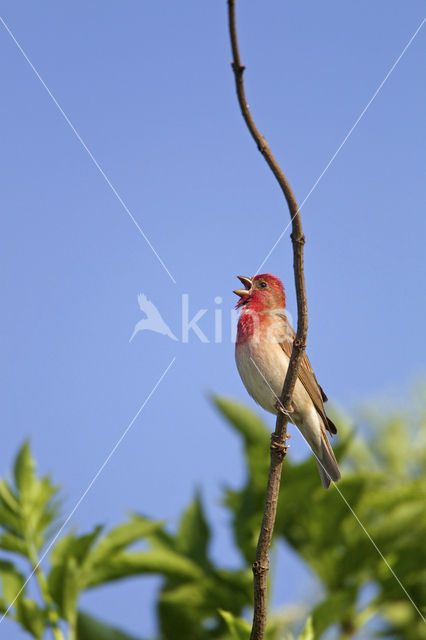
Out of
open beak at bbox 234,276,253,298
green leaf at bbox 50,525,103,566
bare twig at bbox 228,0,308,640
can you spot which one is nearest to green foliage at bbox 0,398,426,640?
green leaf at bbox 50,525,103,566

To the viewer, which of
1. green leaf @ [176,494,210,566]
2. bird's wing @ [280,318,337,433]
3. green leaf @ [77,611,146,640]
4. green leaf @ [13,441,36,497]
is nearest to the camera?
green leaf @ [13,441,36,497]

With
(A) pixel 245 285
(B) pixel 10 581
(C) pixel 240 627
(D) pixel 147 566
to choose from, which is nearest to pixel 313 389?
(A) pixel 245 285

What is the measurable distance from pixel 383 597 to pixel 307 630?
3.47 feet

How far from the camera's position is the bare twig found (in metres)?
2.04

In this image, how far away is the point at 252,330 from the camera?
4.32 m

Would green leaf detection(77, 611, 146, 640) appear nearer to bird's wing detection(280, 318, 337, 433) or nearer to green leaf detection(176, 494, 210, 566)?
green leaf detection(176, 494, 210, 566)

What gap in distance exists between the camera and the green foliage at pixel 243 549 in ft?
11.7

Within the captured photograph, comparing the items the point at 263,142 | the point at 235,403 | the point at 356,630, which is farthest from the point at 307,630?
the point at 263,142

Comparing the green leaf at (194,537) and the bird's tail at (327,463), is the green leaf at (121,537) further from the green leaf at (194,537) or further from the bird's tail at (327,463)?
the bird's tail at (327,463)

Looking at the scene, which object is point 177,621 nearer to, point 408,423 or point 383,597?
point 383,597

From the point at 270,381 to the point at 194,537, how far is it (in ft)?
3.11

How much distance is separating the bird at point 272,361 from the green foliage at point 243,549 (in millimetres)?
335

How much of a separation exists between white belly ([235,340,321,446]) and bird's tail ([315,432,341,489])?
52mm

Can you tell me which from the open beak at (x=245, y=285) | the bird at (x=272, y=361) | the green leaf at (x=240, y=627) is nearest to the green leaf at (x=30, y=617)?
the green leaf at (x=240, y=627)
